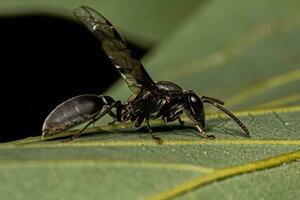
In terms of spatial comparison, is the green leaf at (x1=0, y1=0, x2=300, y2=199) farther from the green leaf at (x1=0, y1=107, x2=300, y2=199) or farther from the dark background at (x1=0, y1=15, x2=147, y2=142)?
the dark background at (x1=0, y1=15, x2=147, y2=142)

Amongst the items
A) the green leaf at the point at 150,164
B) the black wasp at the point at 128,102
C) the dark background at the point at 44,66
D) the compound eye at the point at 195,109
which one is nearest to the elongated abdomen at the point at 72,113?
the black wasp at the point at 128,102

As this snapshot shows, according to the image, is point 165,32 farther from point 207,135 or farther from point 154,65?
point 207,135

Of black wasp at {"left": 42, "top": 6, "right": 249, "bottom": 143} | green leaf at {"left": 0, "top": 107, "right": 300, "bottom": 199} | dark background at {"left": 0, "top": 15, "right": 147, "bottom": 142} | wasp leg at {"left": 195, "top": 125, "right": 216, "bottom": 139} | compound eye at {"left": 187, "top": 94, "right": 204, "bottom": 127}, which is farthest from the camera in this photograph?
dark background at {"left": 0, "top": 15, "right": 147, "bottom": 142}

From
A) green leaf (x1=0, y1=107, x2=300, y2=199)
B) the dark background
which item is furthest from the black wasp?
the dark background

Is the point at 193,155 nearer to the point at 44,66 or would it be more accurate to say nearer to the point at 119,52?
the point at 119,52

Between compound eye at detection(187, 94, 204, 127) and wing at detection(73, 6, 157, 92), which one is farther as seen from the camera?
compound eye at detection(187, 94, 204, 127)
